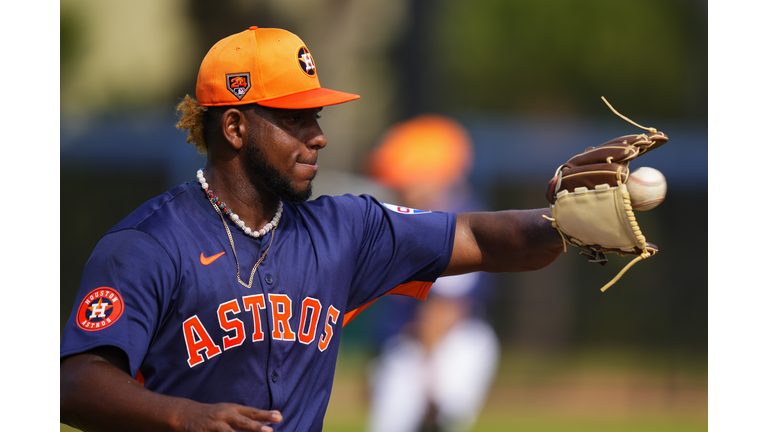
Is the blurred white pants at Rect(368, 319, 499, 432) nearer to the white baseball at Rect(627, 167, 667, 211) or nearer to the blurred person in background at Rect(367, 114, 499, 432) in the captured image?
the blurred person in background at Rect(367, 114, 499, 432)

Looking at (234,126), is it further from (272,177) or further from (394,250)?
(394,250)

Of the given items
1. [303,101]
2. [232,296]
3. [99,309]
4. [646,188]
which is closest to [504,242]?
[646,188]

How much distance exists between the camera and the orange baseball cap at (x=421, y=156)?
6.00 meters

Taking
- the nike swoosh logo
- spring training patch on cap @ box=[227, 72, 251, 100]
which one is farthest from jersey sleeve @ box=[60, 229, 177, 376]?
spring training patch on cap @ box=[227, 72, 251, 100]

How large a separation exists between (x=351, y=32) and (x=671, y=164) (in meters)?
4.76

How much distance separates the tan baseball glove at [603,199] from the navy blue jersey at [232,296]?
498 millimetres

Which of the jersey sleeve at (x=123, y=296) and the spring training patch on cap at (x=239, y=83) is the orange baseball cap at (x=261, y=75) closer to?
the spring training patch on cap at (x=239, y=83)

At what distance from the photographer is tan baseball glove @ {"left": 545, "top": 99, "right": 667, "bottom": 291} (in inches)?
97.3

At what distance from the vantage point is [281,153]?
2.61 m

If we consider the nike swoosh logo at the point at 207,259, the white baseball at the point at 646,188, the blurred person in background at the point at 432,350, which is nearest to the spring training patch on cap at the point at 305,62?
the nike swoosh logo at the point at 207,259

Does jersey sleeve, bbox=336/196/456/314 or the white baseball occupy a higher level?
the white baseball

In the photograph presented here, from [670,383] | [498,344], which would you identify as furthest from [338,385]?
[670,383]

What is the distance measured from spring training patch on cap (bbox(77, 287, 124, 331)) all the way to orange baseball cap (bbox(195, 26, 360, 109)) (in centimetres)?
77

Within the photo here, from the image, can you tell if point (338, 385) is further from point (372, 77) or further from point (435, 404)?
point (372, 77)
